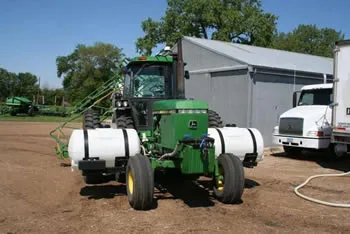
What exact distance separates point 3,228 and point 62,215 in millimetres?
904

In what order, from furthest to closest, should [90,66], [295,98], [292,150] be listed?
[90,66] → [295,98] → [292,150]

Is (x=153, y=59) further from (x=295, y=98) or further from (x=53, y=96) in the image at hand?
(x=53, y=96)

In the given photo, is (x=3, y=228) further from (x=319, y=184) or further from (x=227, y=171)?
(x=319, y=184)

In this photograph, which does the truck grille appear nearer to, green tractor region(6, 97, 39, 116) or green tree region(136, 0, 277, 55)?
green tree region(136, 0, 277, 55)

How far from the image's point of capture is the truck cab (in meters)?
12.0

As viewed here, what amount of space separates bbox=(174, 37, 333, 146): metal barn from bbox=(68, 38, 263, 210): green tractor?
22.3ft

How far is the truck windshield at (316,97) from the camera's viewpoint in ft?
43.1

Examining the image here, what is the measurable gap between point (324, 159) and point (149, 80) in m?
7.48

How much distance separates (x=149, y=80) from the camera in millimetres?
8469

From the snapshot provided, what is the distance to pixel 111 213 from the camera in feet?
20.2

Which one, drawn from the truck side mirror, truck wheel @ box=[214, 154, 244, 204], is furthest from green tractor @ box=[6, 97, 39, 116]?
truck wheel @ box=[214, 154, 244, 204]

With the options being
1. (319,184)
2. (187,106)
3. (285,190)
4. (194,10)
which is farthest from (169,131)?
(194,10)

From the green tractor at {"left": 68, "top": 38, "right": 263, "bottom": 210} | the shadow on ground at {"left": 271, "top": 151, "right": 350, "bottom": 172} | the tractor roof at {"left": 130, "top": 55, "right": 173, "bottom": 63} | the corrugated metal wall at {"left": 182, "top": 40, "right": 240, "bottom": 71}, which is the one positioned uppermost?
the corrugated metal wall at {"left": 182, "top": 40, "right": 240, "bottom": 71}

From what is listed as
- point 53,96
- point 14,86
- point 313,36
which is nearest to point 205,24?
point 313,36
